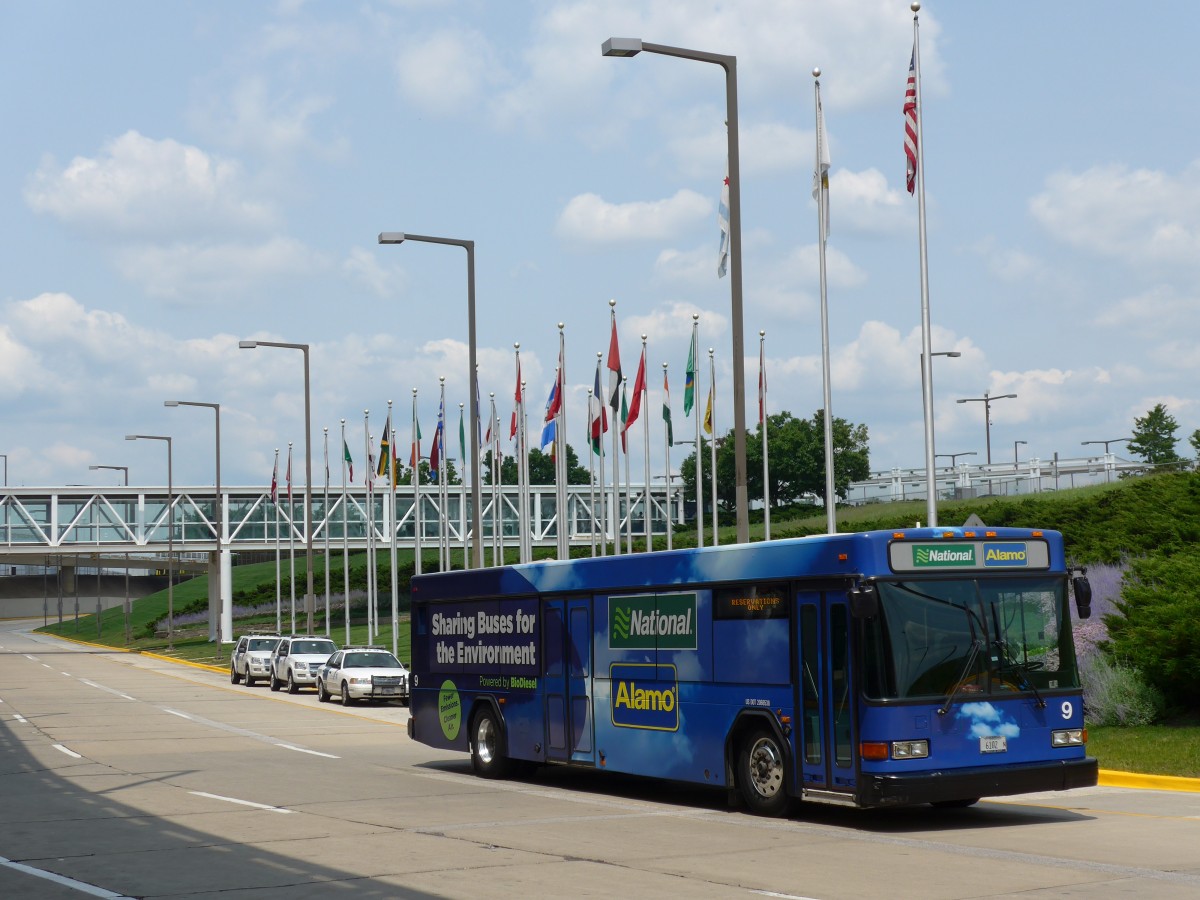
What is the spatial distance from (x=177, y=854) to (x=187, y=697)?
104 ft

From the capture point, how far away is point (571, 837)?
14.6m

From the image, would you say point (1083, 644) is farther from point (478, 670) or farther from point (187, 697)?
point (187, 697)

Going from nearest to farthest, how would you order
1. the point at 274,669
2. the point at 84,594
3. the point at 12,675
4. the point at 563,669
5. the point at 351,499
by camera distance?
the point at 563,669 → the point at 274,669 → the point at 12,675 → the point at 351,499 → the point at 84,594

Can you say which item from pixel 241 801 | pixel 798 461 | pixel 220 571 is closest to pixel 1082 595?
pixel 241 801

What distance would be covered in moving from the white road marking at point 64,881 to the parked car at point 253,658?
3779 cm

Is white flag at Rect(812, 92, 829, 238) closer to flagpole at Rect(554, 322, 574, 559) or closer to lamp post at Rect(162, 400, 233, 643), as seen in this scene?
flagpole at Rect(554, 322, 574, 559)

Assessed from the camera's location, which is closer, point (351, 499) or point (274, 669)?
point (274, 669)

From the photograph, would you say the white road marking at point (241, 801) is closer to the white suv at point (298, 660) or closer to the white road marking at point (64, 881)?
the white road marking at point (64, 881)

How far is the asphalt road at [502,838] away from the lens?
38.0ft

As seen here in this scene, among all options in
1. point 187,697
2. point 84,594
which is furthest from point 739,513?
point 84,594

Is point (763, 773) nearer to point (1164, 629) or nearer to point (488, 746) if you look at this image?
point (488, 746)

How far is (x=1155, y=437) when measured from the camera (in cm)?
9081

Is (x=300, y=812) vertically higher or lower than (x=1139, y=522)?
lower

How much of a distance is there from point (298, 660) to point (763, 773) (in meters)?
32.6
